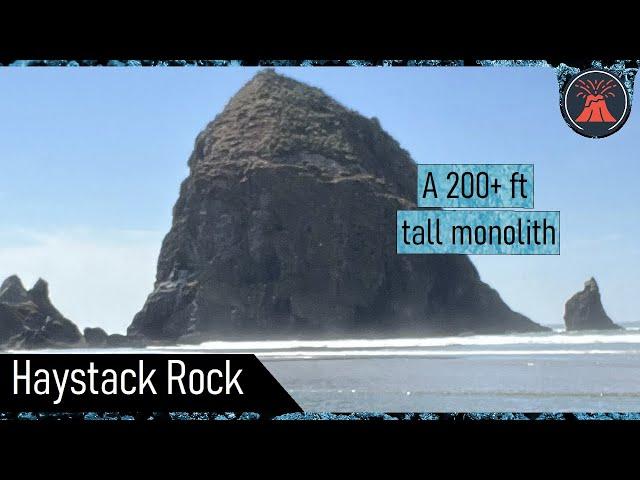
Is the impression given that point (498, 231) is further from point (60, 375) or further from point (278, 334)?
point (278, 334)

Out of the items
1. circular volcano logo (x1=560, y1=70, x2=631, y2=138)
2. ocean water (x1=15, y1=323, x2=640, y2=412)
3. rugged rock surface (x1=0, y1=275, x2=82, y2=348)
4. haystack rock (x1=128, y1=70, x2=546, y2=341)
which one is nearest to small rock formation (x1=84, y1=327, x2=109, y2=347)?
ocean water (x1=15, y1=323, x2=640, y2=412)

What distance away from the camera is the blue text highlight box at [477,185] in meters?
10.3

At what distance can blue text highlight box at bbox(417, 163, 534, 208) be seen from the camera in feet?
33.7

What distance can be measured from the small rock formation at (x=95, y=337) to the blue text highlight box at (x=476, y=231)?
5589mm

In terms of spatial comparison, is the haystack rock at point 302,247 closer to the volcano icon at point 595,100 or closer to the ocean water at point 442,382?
the ocean water at point 442,382

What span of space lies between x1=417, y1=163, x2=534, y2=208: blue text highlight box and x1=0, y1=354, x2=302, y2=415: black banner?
358cm

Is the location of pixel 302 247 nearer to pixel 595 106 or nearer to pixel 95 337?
pixel 95 337

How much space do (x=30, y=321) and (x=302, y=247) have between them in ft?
24.9

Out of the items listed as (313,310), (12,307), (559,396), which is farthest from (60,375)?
A: (559,396)

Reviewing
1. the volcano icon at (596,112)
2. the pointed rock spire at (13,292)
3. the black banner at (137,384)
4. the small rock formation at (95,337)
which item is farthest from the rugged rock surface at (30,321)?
the volcano icon at (596,112)

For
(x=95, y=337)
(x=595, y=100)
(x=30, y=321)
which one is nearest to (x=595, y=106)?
(x=595, y=100)

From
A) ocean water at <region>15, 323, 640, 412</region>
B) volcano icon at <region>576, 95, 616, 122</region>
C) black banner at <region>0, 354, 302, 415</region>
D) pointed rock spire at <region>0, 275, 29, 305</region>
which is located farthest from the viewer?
ocean water at <region>15, 323, 640, 412</region>

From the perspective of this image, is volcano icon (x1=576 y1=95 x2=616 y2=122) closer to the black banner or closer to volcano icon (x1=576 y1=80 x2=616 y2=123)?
volcano icon (x1=576 y1=80 x2=616 y2=123)

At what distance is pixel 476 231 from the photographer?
10.3 meters
